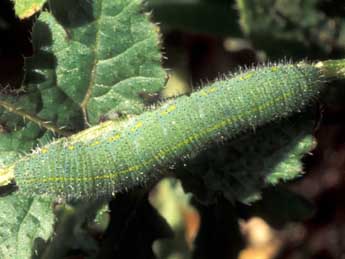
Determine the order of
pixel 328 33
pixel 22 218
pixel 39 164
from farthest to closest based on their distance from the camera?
1. pixel 328 33
2. pixel 22 218
3. pixel 39 164

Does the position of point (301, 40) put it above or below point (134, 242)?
above

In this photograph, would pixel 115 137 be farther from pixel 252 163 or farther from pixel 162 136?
pixel 252 163

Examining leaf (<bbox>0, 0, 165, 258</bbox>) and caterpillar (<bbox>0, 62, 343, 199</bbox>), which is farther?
leaf (<bbox>0, 0, 165, 258</bbox>)

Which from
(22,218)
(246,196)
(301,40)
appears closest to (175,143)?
(246,196)

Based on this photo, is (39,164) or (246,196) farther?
(246,196)

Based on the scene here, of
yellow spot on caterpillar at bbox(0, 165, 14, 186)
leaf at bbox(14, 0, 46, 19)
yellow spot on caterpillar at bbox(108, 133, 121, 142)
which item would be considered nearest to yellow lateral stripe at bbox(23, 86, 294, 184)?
yellow spot on caterpillar at bbox(108, 133, 121, 142)

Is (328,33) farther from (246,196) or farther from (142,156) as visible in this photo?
(142,156)

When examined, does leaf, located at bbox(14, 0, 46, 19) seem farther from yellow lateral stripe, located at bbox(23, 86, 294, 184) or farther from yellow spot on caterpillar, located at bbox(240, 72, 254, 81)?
yellow spot on caterpillar, located at bbox(240, 72, 254, 81)
